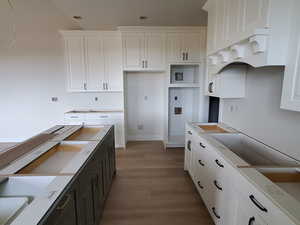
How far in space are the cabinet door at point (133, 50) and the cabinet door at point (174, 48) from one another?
0.58 m

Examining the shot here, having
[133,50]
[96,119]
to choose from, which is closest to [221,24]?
[133,50]

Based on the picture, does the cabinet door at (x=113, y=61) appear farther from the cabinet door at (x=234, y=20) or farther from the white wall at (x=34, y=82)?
the cabinet door at (x=234, y=20)

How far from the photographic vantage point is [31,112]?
15.3 feet

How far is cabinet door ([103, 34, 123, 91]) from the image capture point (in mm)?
4199

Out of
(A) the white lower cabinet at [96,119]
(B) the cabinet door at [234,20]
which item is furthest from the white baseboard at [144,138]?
(B) the cabinet door at [234,20]

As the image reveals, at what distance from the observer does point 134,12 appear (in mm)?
3053

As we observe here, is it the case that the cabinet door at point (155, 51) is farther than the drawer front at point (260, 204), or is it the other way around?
the cabinet door at point (155, 51)

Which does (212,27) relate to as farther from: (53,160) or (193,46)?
(53,160)

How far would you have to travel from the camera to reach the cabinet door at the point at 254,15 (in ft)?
4.52

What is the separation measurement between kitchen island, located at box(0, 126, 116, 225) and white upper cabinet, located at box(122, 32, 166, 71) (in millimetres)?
2249

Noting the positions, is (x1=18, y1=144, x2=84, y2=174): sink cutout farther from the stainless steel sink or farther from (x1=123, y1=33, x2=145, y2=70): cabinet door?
(x1=123, y1=33, x2=145, y2=70): cabinet door

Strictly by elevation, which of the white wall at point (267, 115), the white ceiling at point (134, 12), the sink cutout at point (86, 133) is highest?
the white ceiling at point (134, 12)

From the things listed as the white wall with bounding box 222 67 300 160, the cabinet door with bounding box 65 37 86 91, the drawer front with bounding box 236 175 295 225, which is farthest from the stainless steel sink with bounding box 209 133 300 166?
the cabinet door with bounding box 65 37 86 91

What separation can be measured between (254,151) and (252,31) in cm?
134
